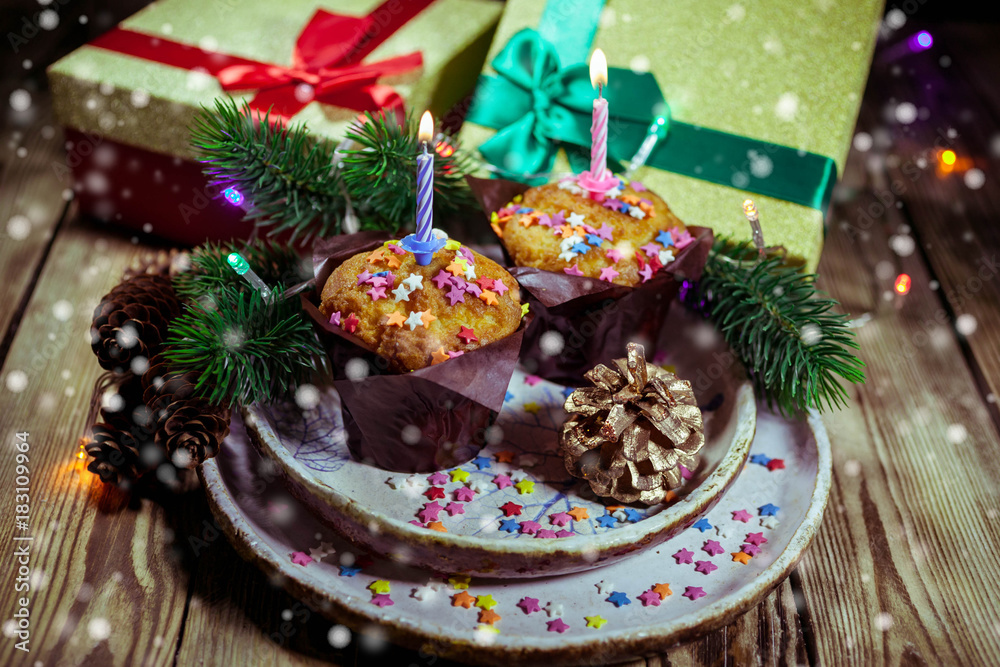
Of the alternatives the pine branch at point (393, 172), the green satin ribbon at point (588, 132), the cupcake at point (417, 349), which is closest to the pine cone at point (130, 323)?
the cupcake at point (417, 349)

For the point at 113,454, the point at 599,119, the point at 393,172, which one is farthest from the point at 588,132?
the point at 113,454

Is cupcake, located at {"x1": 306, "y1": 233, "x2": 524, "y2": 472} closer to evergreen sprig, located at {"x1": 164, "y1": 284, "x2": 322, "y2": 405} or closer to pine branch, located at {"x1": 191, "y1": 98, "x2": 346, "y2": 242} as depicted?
evergreen sprig, located at {"x1": 164, "y1": 284, "x2": 322, "y2": 405}

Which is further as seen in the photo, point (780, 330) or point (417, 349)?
point (780, 330)

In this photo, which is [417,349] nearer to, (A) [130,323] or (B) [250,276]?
(B) [250,276]

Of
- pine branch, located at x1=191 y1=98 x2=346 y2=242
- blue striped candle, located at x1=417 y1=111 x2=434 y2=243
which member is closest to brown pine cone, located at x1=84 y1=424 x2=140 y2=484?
pine branch, located at x1=191 y1=98 x2=346 y2=242

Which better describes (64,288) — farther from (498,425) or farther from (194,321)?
(498,425)

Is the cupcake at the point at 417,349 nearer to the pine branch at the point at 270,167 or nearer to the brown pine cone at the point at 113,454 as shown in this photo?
the pine branch at the point at 270,167
